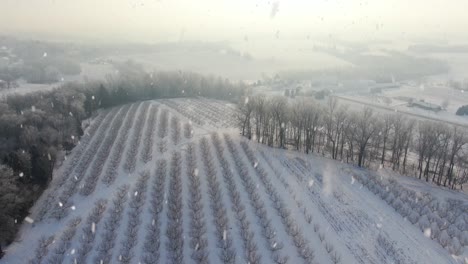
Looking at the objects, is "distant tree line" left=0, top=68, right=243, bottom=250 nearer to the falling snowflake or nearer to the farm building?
the falling snowflake

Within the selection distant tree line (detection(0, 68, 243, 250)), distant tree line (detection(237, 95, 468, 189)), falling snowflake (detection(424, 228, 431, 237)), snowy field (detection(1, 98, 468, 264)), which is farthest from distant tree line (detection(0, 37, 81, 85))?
falling snowflake (detection(424, 228, 431, 237))

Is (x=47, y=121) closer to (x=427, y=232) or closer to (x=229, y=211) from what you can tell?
(x=229, y=211)

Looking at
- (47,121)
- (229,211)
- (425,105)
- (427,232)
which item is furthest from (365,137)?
(425,105)

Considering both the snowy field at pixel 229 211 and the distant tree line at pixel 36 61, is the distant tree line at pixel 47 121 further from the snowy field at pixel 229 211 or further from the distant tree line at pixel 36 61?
the distant tree line at pixel 36 61

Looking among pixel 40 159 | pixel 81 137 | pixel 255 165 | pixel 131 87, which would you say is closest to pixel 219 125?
pixel 255 165

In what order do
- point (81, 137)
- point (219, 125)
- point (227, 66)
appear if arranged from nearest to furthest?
1. point (81, 137)
2. point (219, 125)
3. point (227, 66)

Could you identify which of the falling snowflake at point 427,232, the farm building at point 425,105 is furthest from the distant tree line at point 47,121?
the farm building at point 425,105

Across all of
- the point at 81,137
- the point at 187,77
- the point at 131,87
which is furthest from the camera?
the point at 187,77

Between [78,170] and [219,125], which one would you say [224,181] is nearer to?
[78,170]
